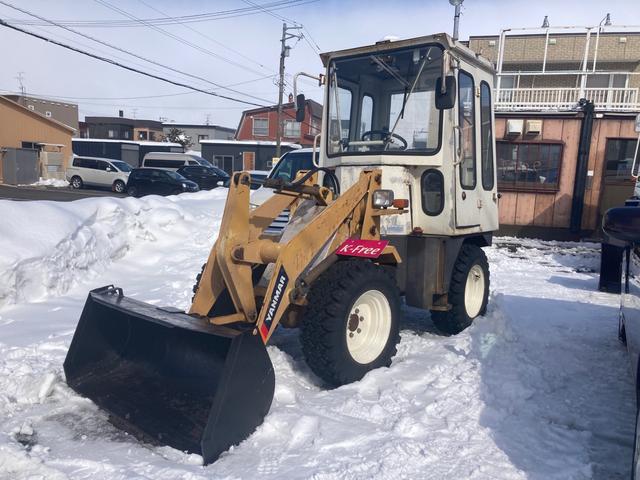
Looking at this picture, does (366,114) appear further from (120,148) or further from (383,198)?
(120,148)

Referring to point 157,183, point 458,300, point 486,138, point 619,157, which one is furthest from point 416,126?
point 157,183

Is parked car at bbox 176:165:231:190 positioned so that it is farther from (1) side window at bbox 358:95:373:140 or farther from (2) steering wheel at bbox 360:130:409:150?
(2) steering wheel at bbox 360:130:409:150

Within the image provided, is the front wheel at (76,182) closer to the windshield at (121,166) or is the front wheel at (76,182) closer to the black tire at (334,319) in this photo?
the windshield at (121,166)

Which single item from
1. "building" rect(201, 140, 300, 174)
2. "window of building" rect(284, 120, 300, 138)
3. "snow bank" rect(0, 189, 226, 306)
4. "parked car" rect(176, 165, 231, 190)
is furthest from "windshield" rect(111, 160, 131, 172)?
"snow bank" rect(0, 189, 226, 306)

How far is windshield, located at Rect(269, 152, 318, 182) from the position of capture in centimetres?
1035

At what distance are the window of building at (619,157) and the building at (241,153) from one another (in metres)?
26.6

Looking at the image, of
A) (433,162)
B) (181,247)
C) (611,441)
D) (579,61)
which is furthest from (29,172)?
(611,441)

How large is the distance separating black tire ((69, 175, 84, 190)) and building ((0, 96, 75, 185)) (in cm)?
417

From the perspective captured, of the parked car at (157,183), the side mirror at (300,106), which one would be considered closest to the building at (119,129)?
the parked car at (157,183)

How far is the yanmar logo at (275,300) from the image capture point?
3.61 m

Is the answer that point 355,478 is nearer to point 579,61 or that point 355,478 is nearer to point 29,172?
point 579,61

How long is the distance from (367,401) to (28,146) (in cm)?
3526

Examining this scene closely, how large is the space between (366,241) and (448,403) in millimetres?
1393

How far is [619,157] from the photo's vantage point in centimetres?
1370
